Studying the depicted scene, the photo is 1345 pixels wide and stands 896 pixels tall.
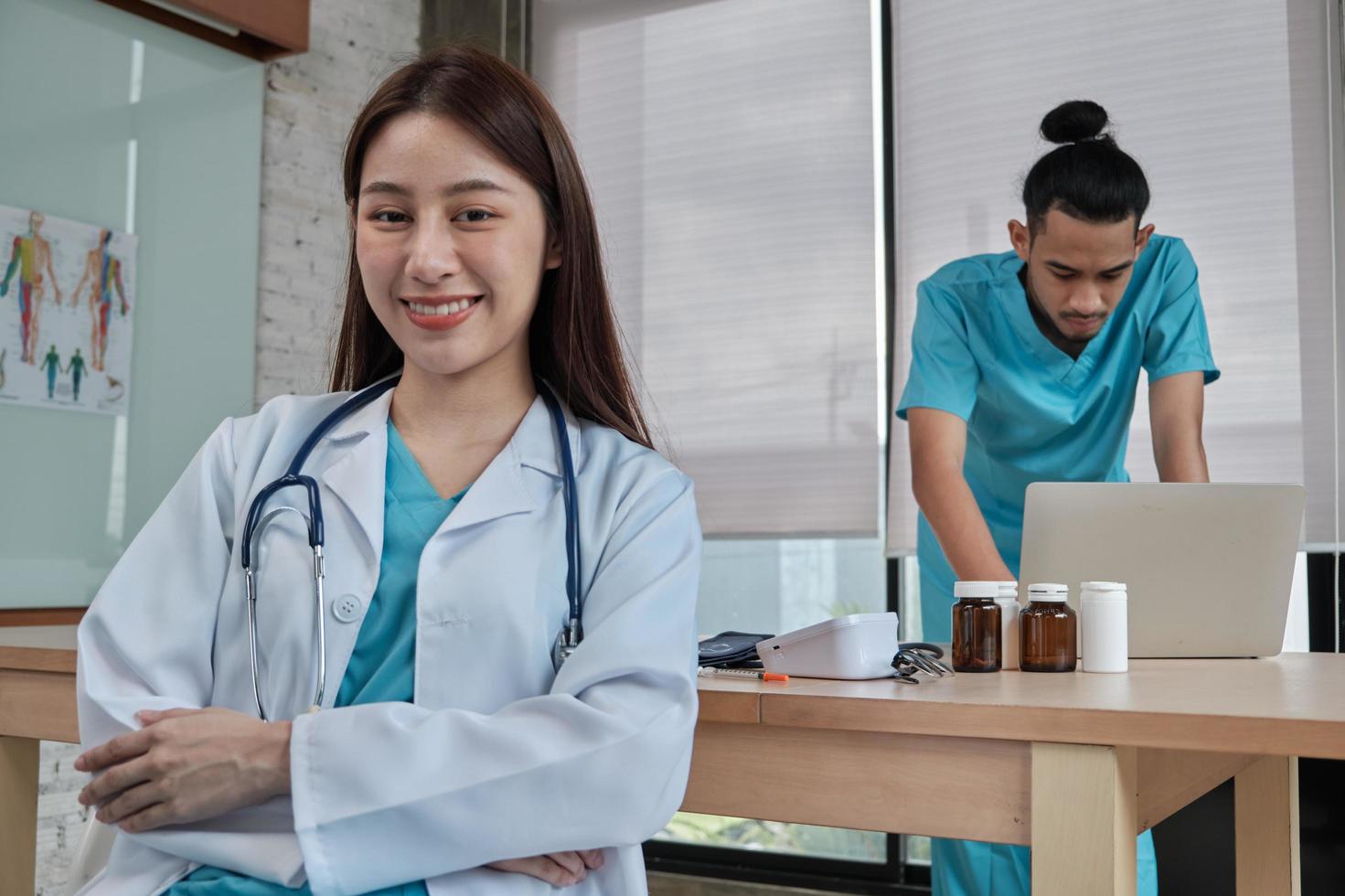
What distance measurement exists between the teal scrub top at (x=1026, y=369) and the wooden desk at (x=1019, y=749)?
0.86 metres

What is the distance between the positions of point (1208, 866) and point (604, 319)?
2.16m

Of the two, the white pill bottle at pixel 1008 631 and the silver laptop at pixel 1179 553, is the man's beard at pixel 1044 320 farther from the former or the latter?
the white pill bottle at pixel 1008 631

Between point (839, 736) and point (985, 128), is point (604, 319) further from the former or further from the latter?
point (985, 128)

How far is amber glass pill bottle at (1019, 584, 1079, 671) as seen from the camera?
59.4 inches

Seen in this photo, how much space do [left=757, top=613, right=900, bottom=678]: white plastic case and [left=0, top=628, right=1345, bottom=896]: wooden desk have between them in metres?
0.03

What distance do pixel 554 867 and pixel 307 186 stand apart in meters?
3.12

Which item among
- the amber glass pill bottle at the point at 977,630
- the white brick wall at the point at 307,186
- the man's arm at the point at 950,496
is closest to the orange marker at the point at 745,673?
the amber glass pill bottle at the point at 977,630

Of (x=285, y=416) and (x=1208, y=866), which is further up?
(x=285, y=416)

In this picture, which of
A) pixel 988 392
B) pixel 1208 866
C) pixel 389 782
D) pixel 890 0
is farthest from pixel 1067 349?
pixel 389 782

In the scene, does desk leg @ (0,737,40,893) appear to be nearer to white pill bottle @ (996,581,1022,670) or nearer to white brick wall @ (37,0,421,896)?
white pill bottle @ (996,581,1022,670)

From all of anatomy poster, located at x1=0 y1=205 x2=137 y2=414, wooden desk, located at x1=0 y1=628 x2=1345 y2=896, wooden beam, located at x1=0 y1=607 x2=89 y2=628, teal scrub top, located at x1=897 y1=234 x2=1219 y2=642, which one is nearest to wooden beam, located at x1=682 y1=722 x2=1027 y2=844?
wooden desk, located at x1=0 y1=628 x2=1345 y2=896

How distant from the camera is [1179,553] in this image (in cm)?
159

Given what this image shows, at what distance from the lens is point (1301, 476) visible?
282 cm

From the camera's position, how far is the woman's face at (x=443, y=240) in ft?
3.96
